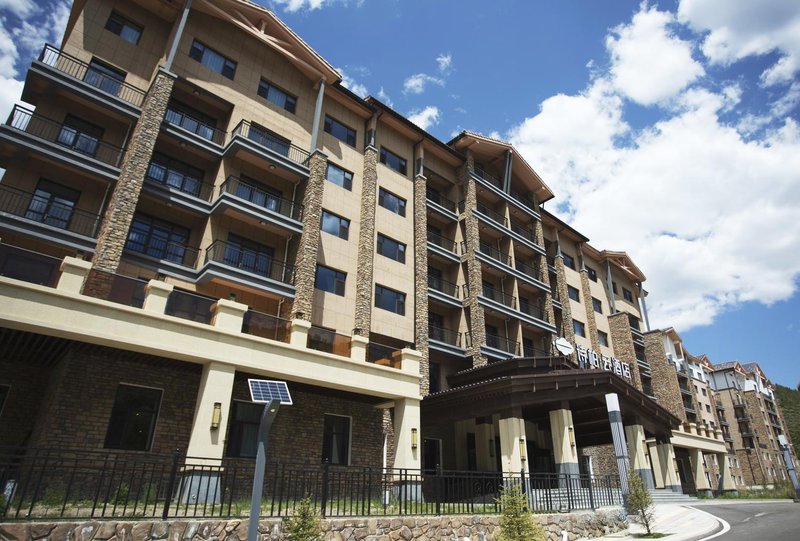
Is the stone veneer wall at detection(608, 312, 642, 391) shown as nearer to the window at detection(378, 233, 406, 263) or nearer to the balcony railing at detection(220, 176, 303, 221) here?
the window at detection(378, 233, 406, 263)

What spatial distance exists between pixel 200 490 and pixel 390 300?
15.0m

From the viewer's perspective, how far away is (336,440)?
66.5 feet

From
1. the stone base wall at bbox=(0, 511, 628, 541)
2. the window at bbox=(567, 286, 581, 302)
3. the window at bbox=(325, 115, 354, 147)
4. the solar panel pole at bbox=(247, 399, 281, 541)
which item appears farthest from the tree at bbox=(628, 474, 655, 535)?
the window at bbox=(567, 286, 581, 302)

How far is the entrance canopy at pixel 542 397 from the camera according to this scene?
20.0 metres

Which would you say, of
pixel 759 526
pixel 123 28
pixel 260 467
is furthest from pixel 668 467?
pixel 123 28

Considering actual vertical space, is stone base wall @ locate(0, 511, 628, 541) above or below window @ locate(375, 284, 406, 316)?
below

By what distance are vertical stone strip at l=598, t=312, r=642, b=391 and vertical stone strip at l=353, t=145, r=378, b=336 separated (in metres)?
26.0

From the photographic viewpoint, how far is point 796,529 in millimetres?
14852

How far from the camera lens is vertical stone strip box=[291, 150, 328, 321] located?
20.9 m

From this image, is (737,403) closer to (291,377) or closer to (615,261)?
(615,261)

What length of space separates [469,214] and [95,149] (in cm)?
2158

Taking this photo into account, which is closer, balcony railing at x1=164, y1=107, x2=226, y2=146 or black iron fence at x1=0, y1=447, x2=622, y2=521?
black iron fence at x1=0, y1=447, x2=622, y2=521

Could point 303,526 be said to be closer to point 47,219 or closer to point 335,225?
point 47,219

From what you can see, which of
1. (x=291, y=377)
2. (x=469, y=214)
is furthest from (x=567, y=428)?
(x=469, y=214)
